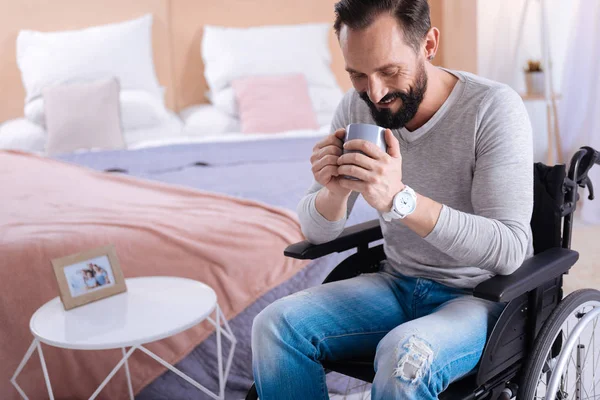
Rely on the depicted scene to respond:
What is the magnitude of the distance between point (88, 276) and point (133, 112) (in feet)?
6.41

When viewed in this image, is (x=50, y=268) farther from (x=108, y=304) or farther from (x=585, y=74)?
(x=585, y=74)

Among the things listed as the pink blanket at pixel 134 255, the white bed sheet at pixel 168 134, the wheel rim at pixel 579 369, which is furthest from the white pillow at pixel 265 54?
the wheel rim at pixel 579 369

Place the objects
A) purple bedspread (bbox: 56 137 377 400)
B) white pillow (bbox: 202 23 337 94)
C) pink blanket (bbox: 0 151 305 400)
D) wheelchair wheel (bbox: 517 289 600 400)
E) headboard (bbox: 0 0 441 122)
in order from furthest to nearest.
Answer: headboard (bbox: 0 0 441 122) → white pillow (bbox: 202 23 337 94) → purple bedspread (bbox: 56 137 377 400) → pink blanket (bbox: 0 151 305 400) → wheelchair wheel (bbox: 517 289 600 400)

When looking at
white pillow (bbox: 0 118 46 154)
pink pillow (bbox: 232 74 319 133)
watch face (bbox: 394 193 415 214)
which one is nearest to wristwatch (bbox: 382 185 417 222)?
watch face (bbox: 394 193 415 214)

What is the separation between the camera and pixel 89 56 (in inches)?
145

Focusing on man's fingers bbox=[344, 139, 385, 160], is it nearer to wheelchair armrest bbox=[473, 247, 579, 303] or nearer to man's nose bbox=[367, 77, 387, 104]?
man's nose bbox=[367, 77, 387, 104]

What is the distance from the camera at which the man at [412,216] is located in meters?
1.21

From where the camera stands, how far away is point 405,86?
4.39 ft

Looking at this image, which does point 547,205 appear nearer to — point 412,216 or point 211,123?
point 412,216

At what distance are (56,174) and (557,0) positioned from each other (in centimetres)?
292

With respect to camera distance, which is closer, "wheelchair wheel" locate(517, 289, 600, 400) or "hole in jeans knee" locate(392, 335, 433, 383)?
"hole in jeans knee" locate(392, 335, 433, 383)

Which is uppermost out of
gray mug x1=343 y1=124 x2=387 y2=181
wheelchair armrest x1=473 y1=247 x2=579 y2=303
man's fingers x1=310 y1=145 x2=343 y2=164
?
gray mug x1=343 y1=124 x2=387 y2=181

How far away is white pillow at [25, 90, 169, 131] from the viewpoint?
3557 mm

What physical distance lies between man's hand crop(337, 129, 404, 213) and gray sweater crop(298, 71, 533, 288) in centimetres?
11
